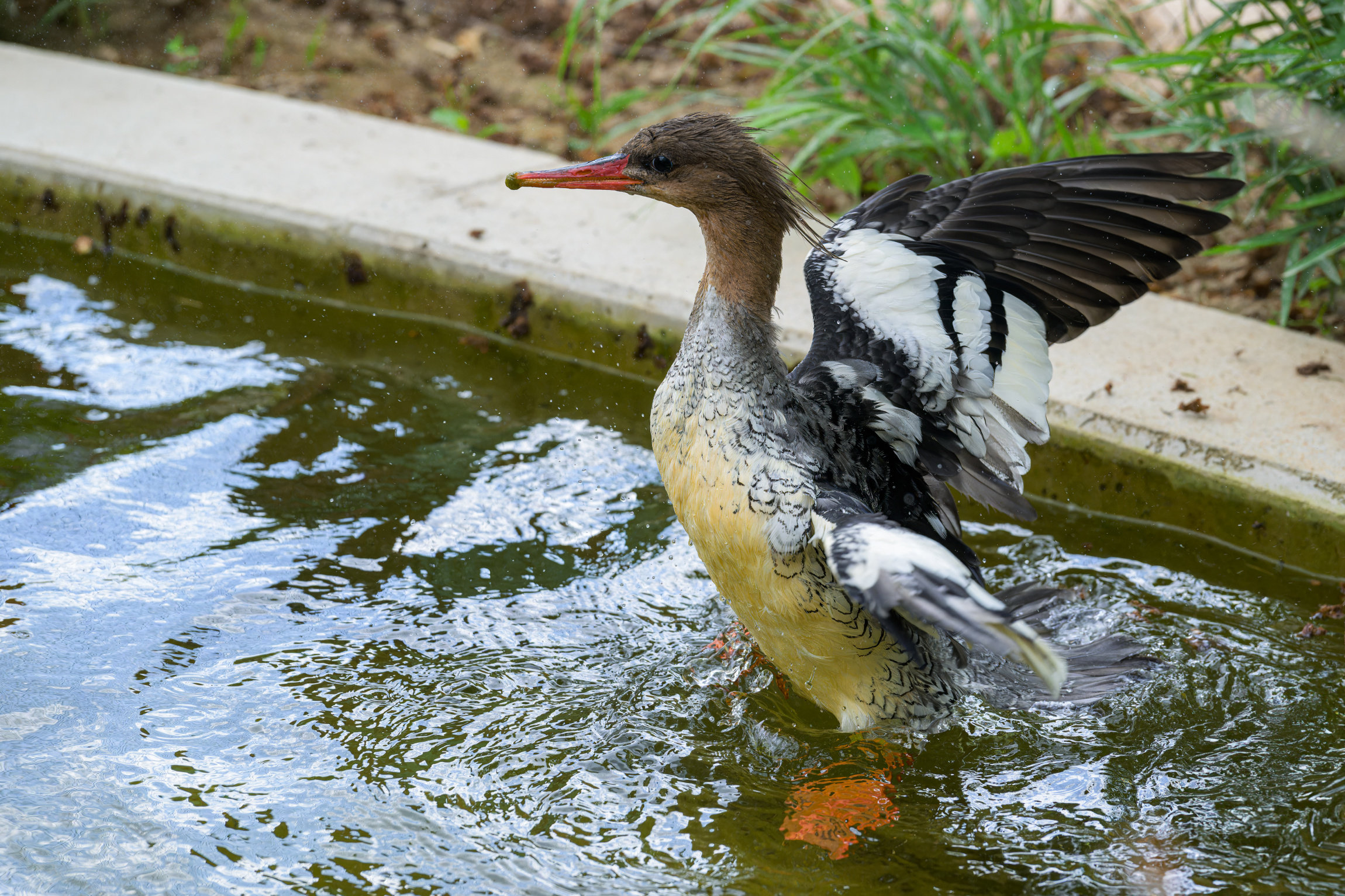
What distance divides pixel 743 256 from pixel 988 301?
580 mm

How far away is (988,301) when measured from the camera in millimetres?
2801

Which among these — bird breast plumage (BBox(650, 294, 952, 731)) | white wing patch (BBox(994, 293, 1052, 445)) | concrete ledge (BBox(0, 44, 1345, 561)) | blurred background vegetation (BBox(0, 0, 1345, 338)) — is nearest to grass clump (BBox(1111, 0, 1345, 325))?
blurred background vegetation (BBox(0, 0, 1345, 338))

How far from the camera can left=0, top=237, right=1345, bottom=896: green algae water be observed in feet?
8.06

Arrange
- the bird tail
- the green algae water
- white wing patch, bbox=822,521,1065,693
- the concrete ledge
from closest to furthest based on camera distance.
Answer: white wing patch, bbox=822,521,1065,693 < the green algae water < the bird tail < the concrete ledge

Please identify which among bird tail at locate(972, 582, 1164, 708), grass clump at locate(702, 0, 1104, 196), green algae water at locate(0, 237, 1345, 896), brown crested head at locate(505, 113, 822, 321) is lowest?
green algae water at locate(0, 237, 1345, 896)

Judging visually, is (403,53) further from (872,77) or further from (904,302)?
(904,302)

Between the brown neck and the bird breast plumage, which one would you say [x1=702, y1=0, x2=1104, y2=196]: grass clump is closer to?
the brown neck

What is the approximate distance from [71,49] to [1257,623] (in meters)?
6.37

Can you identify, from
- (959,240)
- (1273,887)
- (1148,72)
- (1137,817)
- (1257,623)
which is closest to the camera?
(1273,887)

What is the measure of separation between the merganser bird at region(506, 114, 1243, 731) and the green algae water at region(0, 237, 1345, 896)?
285 millimetres

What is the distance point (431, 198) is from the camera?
4.69 meters

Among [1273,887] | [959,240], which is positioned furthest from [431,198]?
[1273,887]

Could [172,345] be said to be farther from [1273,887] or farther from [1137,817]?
[1273,887]

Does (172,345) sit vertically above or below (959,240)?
below
